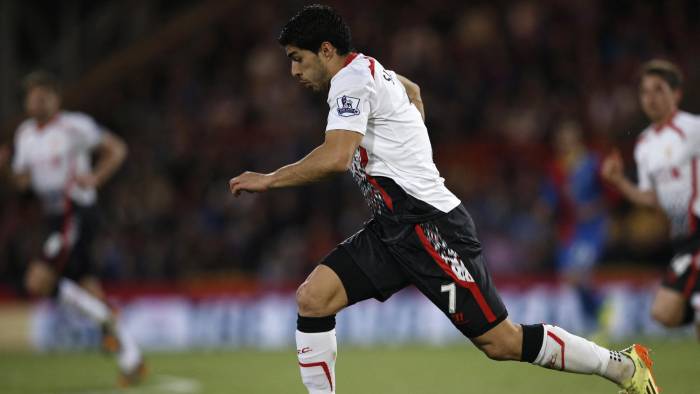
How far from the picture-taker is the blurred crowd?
14.7m

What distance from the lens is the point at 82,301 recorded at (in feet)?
30.9

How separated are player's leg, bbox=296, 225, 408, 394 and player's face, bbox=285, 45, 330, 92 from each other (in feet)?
3.25

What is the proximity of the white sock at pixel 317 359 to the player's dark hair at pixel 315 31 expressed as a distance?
1544 mm

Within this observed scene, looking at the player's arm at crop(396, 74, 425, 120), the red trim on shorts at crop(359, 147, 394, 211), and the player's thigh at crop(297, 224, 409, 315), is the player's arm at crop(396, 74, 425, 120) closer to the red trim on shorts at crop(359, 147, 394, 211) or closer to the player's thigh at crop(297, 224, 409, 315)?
the red trim on shorts at crop(359, 147, 394, 211)

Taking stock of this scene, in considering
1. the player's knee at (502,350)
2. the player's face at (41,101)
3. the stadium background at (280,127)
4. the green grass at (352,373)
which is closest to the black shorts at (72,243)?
the player's face at (41,101)

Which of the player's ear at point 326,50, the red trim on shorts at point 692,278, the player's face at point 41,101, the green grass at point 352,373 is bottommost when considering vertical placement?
the green grass at point 352,373

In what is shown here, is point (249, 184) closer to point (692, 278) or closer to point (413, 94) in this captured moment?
point (413, 94)

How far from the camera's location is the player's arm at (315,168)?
5129 mm

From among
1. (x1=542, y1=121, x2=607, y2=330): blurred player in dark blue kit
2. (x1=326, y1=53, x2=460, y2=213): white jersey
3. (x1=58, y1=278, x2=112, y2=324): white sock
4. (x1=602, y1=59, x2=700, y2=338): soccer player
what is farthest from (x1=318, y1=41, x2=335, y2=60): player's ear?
(x1=542, y1=121, x2=607, y2=330): blurred player in dark blue kit

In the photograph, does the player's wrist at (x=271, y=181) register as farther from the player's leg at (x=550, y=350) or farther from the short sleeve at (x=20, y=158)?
the short sleeve at (x=20, y=158)

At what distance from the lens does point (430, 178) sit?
5.61m

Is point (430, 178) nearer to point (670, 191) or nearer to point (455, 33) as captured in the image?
point (670, 191)

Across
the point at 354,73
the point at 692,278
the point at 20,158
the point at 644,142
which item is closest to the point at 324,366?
the point at 354,73

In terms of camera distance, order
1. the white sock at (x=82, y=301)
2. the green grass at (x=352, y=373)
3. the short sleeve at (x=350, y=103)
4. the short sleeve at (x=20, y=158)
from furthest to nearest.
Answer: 1. the short sleeve at (x=20, y=158)
2. the white sock at (x=82, y=301)
3. the green grass at (x=352, y=373)
4. the short sleeve at (x=350, y=103)
